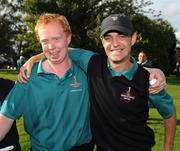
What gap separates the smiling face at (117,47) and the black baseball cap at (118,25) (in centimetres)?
5

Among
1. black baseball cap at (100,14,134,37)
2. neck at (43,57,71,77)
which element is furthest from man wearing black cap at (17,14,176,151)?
neck at (43,57,71,77)

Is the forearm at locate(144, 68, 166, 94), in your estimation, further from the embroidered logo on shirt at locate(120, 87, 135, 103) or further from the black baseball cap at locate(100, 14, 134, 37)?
the black baseball cap at locate(100, 14, 134, 37)

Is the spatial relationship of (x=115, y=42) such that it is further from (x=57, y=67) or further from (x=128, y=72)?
(x=57, y=67)

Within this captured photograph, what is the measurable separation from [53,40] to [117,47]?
0.55 metres

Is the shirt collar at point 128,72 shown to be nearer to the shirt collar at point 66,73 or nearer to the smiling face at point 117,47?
the smiling face at point 117,47

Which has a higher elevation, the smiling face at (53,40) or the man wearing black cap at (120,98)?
the smiling face at (53,40)

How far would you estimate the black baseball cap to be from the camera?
13.6 ft

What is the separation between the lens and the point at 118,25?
4.16 meters

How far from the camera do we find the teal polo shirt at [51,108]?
3990 millimetres

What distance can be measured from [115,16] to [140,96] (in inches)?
29.1

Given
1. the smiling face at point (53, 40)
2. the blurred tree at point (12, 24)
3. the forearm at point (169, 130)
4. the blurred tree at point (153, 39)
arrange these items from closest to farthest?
the smiling face at point (53, 40), the forearm at point (169, 130), the blurred tree at point (153, 39), the blurred tree at point (12, 24)

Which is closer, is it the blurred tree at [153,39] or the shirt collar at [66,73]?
the shirt collar at [66,73]

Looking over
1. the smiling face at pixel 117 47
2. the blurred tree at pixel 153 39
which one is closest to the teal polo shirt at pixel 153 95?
the smiling face at pixel 117 47

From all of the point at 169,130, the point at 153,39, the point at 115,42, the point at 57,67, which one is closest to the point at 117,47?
the point at 115,42
